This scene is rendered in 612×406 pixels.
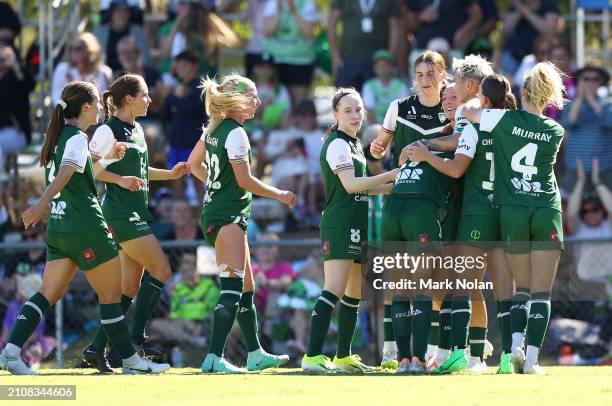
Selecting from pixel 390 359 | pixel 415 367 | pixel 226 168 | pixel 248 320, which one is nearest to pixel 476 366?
pixel 415 367

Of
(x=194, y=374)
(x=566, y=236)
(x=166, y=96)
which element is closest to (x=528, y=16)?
(x=566, y=236)

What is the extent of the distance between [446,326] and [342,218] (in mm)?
1091

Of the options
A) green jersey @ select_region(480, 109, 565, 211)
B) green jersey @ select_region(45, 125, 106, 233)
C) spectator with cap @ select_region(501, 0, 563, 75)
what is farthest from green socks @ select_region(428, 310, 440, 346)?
spectator with cap @ select_region(501, 0, 563, 75)

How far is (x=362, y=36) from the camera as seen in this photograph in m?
15.5

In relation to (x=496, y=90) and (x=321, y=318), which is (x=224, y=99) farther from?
(x=496, y=90)

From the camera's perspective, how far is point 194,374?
8.95 meters

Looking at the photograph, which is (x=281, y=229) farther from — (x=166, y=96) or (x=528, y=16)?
(x=528, y=16)

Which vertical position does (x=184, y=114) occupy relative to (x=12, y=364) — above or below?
above

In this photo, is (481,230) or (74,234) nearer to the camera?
(74,234)

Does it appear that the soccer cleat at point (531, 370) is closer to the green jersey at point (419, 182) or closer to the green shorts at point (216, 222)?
the green jersey at point (419, 182)

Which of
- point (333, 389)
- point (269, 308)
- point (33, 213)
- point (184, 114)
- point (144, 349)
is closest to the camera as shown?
point (333, 389)

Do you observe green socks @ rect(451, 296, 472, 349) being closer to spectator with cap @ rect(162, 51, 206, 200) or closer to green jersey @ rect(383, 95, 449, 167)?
green jersey @ rect(383, 95, 449, 167)

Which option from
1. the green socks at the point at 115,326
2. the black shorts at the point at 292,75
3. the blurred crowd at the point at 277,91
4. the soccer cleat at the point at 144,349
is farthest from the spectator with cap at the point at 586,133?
the green socks at the point at 115,326

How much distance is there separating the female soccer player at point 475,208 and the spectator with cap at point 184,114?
19.1ft
